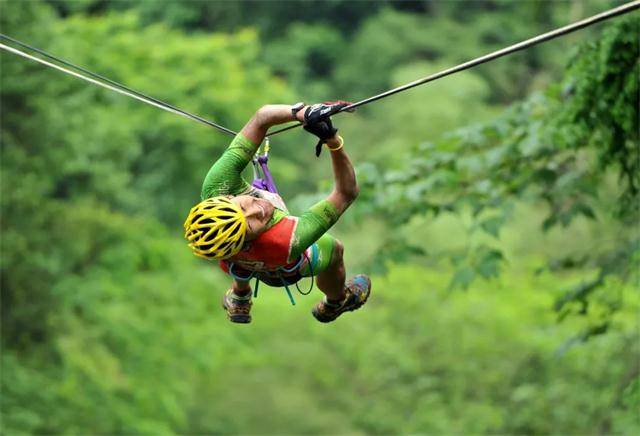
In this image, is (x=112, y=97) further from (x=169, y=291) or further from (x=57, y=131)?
(x=57, y=131)

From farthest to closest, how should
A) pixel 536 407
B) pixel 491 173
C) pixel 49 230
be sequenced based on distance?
1. pixel 49 230
2. pixel 536 407
3. pixel 491 173

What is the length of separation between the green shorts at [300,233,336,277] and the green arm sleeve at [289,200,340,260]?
0.63 ft

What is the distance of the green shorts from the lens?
5.14 meters

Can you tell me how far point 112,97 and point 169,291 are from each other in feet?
19.5

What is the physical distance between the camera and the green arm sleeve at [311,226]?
4910 millimetres

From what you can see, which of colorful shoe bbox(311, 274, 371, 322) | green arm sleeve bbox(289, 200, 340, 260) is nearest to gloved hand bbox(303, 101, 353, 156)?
green arm sleeve bbox(289, 200, 340, 260)

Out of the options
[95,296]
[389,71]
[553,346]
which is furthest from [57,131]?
[389,71]

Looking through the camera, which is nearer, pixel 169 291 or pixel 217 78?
pixel 169 291

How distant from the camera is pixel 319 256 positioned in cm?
518

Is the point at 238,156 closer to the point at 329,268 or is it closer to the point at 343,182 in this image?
the point at 343,182

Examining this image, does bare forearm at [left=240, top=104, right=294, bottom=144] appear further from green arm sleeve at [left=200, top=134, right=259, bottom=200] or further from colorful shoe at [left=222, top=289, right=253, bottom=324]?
colorful shoe at [left=222, top=289, right=253, bottom=324]

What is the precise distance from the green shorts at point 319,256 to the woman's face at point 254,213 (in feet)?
0.99

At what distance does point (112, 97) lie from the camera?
25.9 meters

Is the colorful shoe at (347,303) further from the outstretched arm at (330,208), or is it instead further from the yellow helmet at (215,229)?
the yellow helmet at (215,229)
